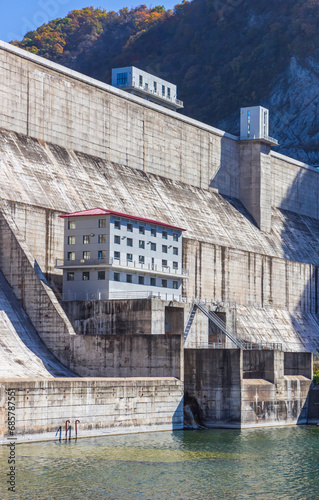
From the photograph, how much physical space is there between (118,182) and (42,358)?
2473 centimetres

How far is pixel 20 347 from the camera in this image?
46.3 m

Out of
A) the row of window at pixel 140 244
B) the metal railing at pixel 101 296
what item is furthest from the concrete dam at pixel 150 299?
the row of window at pixel 140 244

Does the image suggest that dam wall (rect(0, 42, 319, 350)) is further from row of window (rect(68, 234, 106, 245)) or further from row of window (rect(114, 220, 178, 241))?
row of window (rect(114, 220, 178, 241))

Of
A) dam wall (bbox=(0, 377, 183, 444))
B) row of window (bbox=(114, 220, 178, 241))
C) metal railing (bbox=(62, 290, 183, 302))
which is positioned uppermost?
row of window (bbox=(114, 220, 178, 241))

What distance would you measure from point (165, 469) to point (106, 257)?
1956cm

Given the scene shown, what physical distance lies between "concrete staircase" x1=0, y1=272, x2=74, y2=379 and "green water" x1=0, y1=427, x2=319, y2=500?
5.73m

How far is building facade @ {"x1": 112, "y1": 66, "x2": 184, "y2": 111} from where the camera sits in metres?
88.8

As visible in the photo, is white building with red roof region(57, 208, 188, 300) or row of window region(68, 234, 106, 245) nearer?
white building with red roof region(57, 208, 188, 300)

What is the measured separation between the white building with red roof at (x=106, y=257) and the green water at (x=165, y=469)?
11022mm

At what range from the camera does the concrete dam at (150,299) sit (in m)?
45.3

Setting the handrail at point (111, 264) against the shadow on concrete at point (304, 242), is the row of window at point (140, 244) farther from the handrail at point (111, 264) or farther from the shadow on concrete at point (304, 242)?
the shadow on concrete at point (304, 242)

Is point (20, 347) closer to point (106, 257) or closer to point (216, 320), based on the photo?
point (106, 257)

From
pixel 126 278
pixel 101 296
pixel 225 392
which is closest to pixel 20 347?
pixel 101 296

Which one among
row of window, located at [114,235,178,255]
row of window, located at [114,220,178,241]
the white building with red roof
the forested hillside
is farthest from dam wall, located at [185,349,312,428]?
the forested hillside
